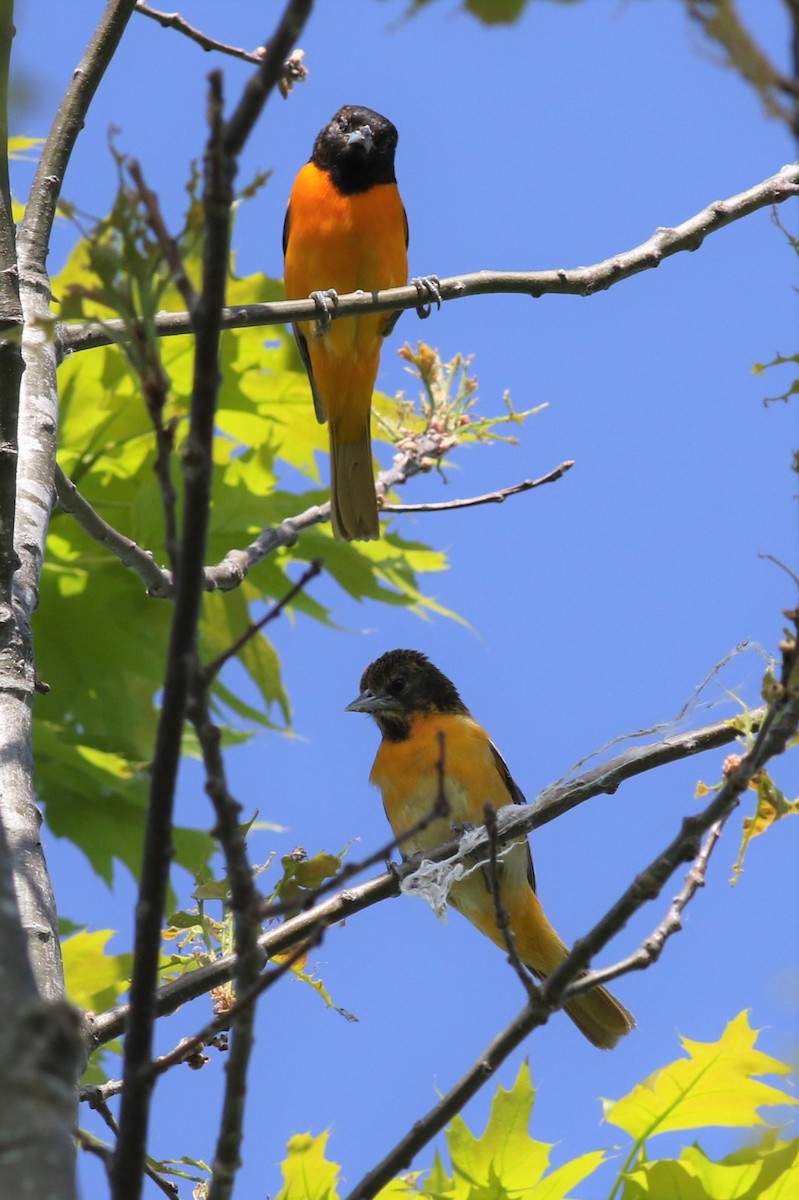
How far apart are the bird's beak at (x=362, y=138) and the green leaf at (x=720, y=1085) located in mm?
5072

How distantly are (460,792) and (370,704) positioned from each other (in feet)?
2.90

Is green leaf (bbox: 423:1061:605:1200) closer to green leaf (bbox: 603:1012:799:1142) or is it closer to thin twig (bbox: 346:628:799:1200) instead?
green leaf (bbox: 603:1012:799:1142)

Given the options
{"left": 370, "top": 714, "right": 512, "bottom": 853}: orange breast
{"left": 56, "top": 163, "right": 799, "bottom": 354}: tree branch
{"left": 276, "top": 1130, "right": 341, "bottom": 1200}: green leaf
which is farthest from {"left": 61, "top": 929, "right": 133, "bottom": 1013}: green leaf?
{"left": 56, "top": 163, "right": 799, "bottom": 354}: tree branch

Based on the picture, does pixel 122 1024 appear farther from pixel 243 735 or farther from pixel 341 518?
pixel 243 735

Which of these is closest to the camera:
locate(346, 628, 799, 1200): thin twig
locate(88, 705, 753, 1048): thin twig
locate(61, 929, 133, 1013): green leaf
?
locate(346, 628, 799, 1200): thin twig

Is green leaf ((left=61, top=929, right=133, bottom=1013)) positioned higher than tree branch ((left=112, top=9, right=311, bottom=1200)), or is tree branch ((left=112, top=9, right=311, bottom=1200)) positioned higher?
green leaf ((left=61, top=929, right=133, bottom=1013))

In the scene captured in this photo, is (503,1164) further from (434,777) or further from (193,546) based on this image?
(434,777)

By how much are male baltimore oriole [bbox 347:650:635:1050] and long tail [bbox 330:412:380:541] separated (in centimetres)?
75

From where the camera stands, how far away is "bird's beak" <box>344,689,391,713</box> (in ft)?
21.2

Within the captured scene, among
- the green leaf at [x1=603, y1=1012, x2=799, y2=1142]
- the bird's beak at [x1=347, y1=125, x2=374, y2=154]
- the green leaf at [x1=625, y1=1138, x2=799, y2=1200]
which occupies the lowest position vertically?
the green leaf at [x1=625, y1=1138, x2=799, y2=1200]

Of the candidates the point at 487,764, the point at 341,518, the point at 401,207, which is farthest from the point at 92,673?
the point at 401,207

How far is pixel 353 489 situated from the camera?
645 centimetres

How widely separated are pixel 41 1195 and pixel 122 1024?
1560 mm

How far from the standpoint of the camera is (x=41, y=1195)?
132 centimetres
